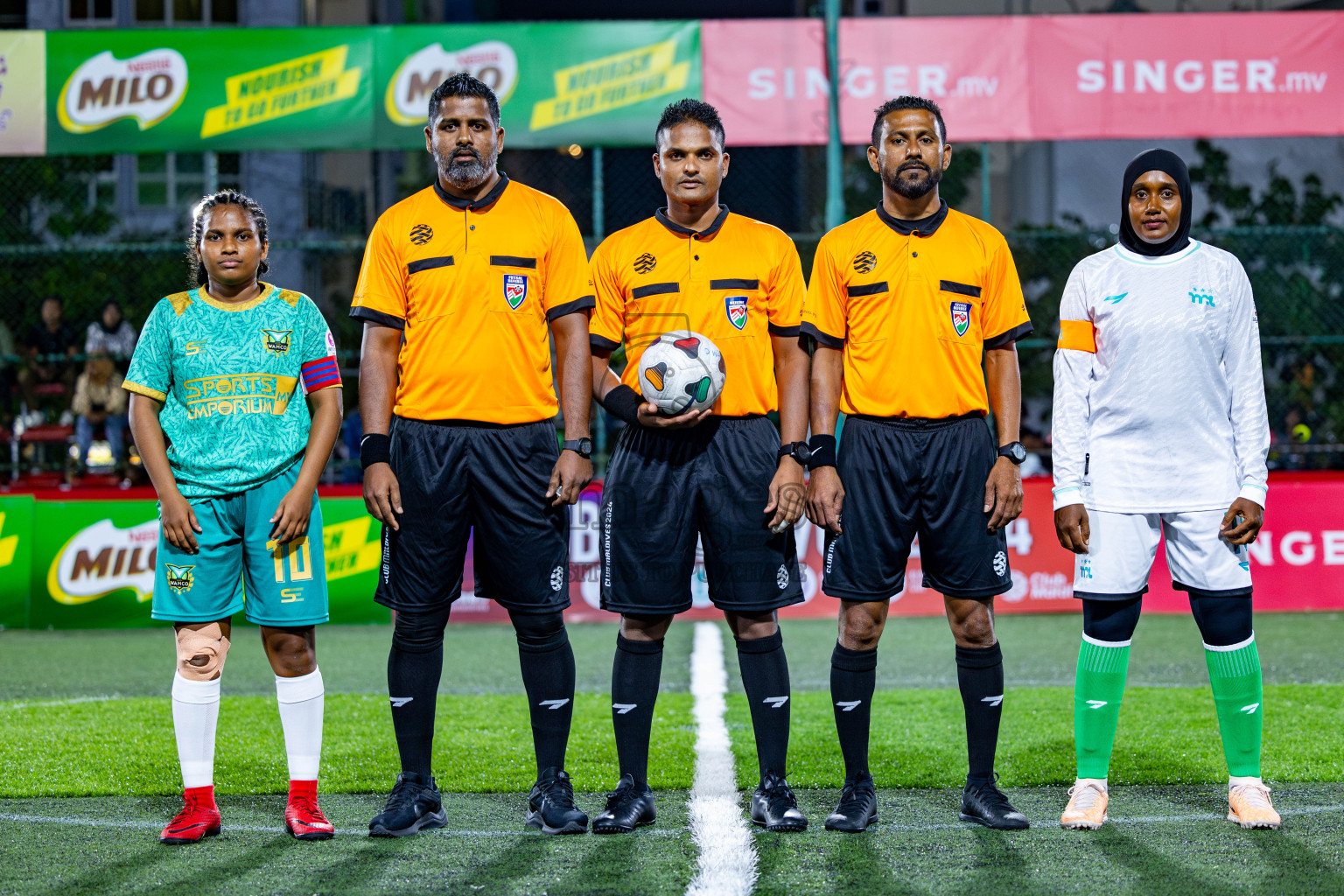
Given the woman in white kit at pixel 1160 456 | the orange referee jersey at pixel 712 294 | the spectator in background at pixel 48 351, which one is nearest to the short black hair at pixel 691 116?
the orange referee jersey at pixel 712 294

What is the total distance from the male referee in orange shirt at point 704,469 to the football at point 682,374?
67 millimetres

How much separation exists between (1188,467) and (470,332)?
93.2 inches

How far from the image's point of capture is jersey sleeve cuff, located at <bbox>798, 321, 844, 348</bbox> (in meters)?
4.19

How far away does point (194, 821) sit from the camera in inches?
160

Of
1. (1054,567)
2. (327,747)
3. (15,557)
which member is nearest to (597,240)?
(1054,567)

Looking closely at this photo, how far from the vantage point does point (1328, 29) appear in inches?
462

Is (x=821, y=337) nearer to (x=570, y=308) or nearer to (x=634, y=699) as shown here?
(x=570, y=308)

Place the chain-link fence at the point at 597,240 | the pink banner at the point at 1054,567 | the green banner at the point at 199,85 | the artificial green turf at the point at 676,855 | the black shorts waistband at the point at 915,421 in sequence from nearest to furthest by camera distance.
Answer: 1. the artificial green turf at the point at 676,855
2. the black shorts waistband at the point at 915,421
3. the pink banner at the point at 1054,567
4. the green banner at the point at 199,85
5. the chain-link fence at the point at 597,240

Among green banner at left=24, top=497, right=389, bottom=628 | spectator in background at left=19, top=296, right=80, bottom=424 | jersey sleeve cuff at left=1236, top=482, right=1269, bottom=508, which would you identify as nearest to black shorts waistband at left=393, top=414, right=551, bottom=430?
jersey sleeve cuff at left=1236, top=482, right=1269, bottom=508

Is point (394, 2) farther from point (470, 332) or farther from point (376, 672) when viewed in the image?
point (470, 332)

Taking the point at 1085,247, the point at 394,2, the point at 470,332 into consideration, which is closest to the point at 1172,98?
the point at 1085,247

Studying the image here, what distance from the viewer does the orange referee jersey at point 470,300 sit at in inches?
161

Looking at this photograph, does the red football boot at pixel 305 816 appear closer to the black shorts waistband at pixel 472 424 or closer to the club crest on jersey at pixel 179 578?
the club crest on jersey at pixel 179 578

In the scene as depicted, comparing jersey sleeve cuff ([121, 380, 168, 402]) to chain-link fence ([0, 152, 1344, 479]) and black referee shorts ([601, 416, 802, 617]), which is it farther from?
chain-link fence ([0, 152, 1344, 479])
